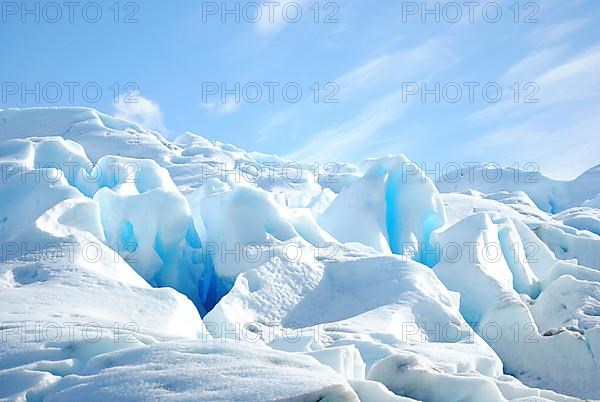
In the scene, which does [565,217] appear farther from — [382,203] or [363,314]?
[363,314]

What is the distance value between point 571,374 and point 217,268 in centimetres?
494

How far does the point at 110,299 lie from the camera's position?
625 cm

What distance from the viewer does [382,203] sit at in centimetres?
1156

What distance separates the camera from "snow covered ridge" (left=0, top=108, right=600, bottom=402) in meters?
3.93

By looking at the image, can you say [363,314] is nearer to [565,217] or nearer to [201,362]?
[201,362]

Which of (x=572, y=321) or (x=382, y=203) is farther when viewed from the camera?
(x=382, y=203)

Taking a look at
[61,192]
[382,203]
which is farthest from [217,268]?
[382,203]

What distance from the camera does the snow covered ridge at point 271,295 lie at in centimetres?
393

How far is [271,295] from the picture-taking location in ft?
25.8

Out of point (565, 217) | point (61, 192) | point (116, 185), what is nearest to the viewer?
point (61, 192)

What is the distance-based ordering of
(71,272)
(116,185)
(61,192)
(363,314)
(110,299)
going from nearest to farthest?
1. (110,299)
2. (71,272)
3. (363,314)
4. (61,192)
5. (116,185)

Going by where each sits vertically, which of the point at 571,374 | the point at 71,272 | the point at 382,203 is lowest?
the point at 571,374

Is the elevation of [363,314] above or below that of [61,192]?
below

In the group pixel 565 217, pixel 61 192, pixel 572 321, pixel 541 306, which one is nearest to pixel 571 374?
pixel 572 321
